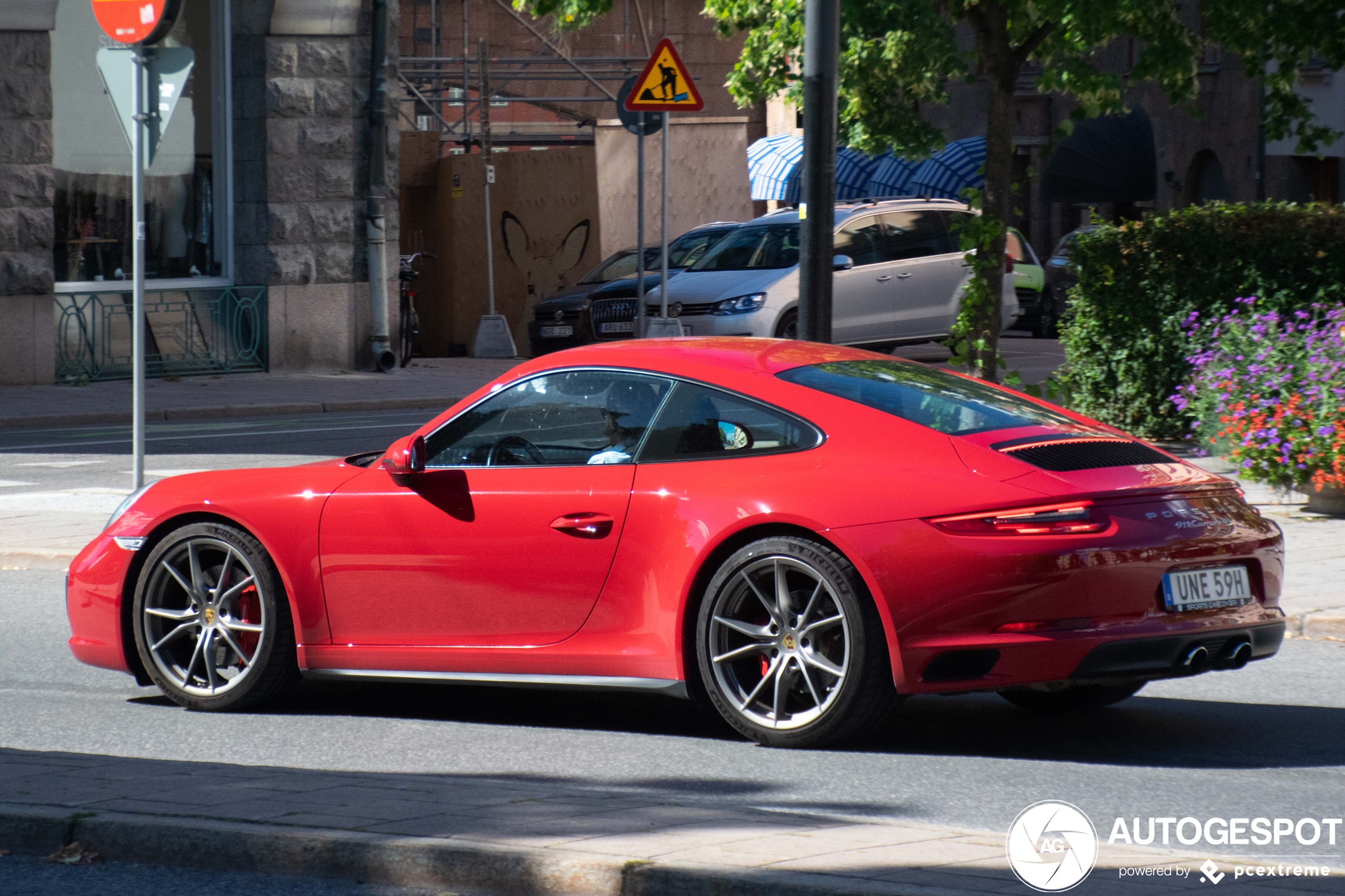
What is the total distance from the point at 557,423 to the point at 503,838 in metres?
2.19

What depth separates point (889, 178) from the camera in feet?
123

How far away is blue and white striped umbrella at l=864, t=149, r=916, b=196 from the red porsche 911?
3102 cm

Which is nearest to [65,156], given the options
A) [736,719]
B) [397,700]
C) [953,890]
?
[397,700]

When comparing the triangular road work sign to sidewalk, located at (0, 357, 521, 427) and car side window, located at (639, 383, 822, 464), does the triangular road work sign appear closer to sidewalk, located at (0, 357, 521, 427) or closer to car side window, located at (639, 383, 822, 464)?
sidewalk, located at (0, 357, 521, 427)

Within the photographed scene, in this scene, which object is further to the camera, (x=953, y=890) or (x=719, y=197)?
(x=719, y=197)

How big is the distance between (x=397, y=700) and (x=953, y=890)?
140 inches

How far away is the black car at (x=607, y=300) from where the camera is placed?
23.4m

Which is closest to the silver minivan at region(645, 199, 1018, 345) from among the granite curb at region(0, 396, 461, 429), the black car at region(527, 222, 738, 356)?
the black car at region(527, 222, 738, 356)

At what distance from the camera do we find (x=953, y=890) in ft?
13.5

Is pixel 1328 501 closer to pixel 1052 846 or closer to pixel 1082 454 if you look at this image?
pixel 1082 454

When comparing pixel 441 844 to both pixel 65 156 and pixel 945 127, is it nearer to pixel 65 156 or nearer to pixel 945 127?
pixel 65 156

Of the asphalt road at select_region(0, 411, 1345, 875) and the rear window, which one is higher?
the rear window

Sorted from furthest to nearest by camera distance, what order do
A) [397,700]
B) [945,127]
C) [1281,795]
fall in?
[945,127], [397,700], [1281,795]

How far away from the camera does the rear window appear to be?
6.11 meters
